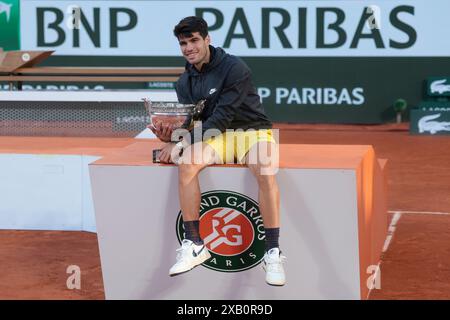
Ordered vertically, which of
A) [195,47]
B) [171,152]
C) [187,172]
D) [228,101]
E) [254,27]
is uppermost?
[254,27]

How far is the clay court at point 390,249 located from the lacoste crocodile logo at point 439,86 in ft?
10.6

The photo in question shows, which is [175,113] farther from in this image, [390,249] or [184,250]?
[390,249]

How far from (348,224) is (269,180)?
502 mm

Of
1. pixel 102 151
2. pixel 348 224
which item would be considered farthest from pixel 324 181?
pixel 102 151

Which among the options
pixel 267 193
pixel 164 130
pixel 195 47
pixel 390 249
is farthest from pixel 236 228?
pixel 390 249

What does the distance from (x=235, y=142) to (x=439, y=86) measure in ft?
30.3

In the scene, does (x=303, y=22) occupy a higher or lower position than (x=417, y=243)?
higher

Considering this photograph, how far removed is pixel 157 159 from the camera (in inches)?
205

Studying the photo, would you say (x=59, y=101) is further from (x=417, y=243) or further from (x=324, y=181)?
(x=324, y=181)

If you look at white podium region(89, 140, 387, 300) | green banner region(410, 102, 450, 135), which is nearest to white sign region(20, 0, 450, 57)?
green banner region(410, 102, 450, 135)

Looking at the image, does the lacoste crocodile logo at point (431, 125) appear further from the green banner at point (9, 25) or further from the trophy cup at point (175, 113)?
the trophy cup at point (175, 113)

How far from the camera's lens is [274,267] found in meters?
4.87

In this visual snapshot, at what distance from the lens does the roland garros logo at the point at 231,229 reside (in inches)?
200

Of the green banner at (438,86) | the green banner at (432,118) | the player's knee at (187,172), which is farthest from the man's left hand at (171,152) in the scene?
the green banner at (438,86)
